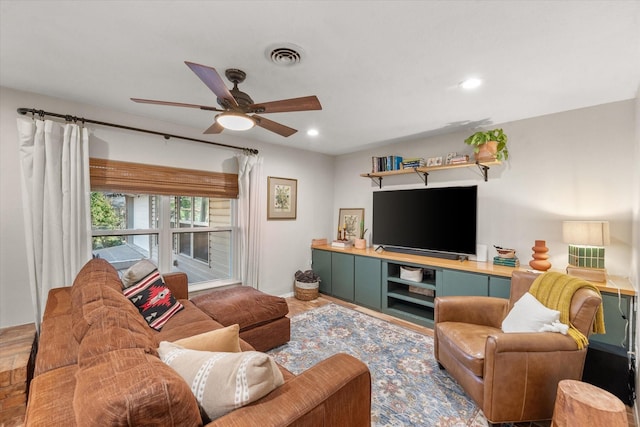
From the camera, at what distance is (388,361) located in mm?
2521

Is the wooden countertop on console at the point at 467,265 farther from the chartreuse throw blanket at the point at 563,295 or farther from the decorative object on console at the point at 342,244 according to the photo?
the chartreuse throw blanket at the point at 563,295

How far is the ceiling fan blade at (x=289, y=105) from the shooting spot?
1.78m

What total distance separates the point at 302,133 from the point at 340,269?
2014mm

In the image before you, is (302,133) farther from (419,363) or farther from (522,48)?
(419,363)

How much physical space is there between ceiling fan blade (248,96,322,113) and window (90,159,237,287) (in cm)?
186

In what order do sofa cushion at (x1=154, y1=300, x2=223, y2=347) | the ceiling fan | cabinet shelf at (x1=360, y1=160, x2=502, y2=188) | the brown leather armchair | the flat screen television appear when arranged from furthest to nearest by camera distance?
1. the flat screen television
2. cabinet shelf at (x1=360, y1=160, x2=502, y2=188)
3. sofa cushion at (x1=154, y1=300, x2=223, y2=347)
4. the ceiling fan
5. the brown leather armchair

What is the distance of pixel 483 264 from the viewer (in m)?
3.12

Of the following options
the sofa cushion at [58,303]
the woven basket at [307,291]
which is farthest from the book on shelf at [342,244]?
the sofa cushion at [58,303]

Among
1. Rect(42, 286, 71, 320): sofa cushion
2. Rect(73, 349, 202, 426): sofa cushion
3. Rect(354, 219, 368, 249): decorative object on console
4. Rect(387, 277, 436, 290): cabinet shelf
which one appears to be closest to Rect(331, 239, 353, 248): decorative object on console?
Rect(354, 219, 368, 249): decorative object on console

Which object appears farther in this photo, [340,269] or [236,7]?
[340,269]

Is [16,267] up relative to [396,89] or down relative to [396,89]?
down

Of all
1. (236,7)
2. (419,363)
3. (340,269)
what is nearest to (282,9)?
(236,7)

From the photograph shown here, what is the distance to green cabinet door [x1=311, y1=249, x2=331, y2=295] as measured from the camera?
436 cm

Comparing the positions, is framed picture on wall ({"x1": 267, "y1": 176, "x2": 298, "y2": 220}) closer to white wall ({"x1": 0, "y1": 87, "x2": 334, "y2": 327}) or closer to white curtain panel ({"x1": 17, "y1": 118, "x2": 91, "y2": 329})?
white wall ({"x1": 0, "y1": 87, "x2": 334, "y2": 327})
